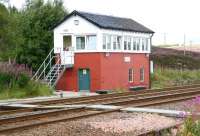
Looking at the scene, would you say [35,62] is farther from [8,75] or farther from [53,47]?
[8,75]

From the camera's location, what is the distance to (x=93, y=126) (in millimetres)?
15930

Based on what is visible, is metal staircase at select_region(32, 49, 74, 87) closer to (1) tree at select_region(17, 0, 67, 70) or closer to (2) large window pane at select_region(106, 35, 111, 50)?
(1) tree at select_region(17, 0, 67, 70)

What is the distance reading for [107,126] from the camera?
15922 millimetres

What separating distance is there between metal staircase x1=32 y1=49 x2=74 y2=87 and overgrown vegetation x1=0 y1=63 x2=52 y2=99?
4988 mm

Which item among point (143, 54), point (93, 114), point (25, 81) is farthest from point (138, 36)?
point (93, 114)

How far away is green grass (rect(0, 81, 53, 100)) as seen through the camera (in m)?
30.3

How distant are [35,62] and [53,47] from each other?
6.15 feet

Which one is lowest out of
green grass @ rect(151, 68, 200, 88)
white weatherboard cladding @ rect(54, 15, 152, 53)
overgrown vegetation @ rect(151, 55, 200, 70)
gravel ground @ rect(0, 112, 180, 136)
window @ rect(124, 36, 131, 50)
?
green grass @ rect(151, 68, 200, 88)

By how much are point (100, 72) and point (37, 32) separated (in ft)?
22.7

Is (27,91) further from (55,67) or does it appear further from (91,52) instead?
(91,52)

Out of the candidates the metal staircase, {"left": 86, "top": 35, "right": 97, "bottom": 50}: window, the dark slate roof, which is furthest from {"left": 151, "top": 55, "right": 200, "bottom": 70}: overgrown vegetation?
{"left": 86, "top": 35, "right": 97, "bottom": 50}: window

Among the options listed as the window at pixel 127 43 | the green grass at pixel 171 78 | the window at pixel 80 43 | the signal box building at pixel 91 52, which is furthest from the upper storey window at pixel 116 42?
the green grass at pixel 171 78

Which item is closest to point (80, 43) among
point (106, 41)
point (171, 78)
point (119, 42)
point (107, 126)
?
point (106, 41)

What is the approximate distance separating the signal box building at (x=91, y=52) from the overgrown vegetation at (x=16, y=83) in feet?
21.2
